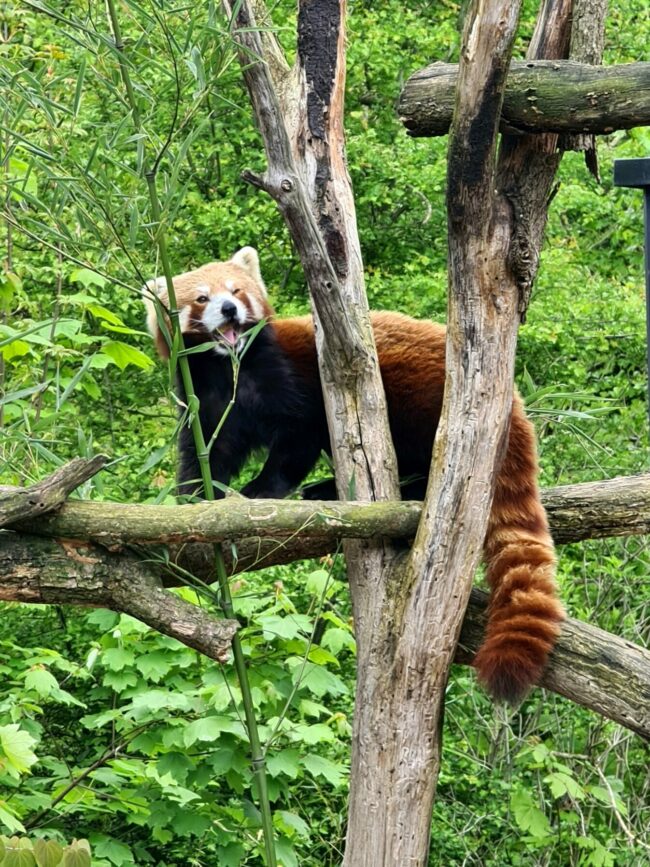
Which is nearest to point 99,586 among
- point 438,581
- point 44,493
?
point 44,493

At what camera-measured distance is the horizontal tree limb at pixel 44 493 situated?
7.25 feet

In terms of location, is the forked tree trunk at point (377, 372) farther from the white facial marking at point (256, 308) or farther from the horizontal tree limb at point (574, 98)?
the white facial marking at point (256, 308)

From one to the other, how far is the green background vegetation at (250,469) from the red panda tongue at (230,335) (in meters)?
0.27

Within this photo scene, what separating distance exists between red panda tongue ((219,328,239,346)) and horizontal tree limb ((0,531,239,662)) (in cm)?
110

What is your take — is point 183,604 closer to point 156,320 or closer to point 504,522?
point 504,522

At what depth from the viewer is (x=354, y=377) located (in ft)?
8.77

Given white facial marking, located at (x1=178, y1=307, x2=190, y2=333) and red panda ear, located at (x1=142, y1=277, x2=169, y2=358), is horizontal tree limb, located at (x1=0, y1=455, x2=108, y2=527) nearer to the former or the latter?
red panda ear, located at (x1=142, y1=277, x2=169, y2=358)

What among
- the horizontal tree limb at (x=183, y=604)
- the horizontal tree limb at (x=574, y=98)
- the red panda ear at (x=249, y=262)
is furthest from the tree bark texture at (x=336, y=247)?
the red panda ear at (x=249, y=262)

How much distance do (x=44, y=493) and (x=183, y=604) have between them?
0.39 meters

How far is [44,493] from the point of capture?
2.22 metres

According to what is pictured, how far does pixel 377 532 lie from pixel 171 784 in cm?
167

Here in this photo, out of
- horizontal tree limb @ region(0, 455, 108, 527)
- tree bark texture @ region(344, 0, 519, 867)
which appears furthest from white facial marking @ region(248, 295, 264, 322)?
horizontal tree limb @ region(0, 455, 108, 527)

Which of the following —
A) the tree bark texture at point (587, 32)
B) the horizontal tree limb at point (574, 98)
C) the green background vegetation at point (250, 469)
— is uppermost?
the tree bark texture at point (587, 32)

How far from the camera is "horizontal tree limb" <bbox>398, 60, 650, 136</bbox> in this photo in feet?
7.63
